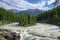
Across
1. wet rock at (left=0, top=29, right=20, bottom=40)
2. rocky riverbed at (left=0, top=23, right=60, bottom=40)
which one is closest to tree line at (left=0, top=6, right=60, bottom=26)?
rocky riverbed at (left=0, top=23, right=60, bottom=40)

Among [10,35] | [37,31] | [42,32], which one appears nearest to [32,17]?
[37,31]

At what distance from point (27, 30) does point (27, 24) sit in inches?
12.0

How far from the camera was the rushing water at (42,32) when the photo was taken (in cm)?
660

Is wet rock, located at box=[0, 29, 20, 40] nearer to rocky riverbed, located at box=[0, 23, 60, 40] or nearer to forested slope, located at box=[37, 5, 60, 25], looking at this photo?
rocky riverbed, located at box=[0, 23, 60, 40]

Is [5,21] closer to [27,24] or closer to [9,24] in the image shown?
[9,24]

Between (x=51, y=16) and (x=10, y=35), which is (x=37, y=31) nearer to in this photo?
(x=51, y=16)

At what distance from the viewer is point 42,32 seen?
6.79 meters

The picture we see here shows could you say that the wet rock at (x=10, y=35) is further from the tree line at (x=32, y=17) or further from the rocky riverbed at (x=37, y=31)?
the tree line at (x=32, y=17)

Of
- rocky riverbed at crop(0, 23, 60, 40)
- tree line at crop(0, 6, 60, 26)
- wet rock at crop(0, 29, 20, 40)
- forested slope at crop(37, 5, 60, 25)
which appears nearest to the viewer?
wet rock at crop(0, 29, 20, 40)

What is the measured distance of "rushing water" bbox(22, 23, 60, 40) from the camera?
21.6 ft

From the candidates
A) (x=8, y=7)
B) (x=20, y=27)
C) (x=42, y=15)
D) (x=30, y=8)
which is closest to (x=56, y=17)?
(x=42, y=15)

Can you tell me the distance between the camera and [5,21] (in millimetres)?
6699

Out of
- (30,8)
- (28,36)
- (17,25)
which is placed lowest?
(28,36)

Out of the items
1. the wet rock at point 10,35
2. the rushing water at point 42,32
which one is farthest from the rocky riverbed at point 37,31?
the wet rock at point 10,35
